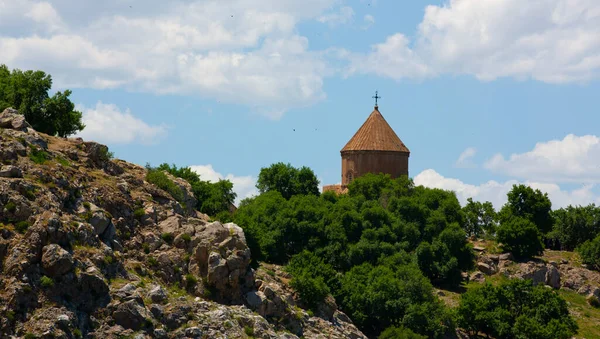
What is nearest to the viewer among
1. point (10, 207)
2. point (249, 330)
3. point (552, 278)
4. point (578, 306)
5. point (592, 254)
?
point (10, 207)

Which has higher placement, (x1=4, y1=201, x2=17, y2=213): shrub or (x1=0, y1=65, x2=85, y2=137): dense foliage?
(x1=0, y1=65, x2=85, y2=137): dense foliage

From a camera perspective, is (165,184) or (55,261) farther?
(165,184)

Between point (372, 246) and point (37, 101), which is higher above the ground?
point (37, 101)

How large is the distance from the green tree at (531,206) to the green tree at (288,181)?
55.2ft

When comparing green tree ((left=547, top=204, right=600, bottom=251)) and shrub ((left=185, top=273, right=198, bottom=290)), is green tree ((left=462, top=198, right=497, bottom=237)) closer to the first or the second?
green tree ((left=547, top=204, right=600, bottom=251))

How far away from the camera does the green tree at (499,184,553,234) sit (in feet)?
331

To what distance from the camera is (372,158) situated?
344 ft

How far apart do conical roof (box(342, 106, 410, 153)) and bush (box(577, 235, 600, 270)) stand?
2018 centimetres

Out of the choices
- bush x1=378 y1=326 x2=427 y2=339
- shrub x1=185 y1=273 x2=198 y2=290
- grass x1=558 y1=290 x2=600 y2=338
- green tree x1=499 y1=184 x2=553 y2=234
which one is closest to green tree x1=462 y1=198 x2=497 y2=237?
green tree x1=499 y1=184 x2=553 y2=234

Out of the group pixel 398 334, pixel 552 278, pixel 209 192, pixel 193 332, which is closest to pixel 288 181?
pixel 209 192

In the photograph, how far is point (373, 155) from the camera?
105062 millimetres

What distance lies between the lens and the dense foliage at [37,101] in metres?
68.9

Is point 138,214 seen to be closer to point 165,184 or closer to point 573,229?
point 165,184

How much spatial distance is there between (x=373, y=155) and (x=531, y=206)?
14863 millimetres
